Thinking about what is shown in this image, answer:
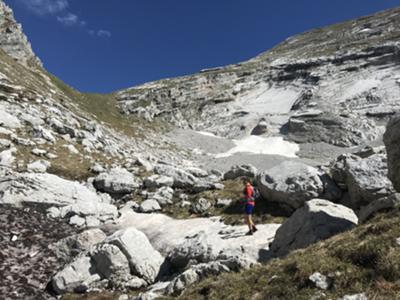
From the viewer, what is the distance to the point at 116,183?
29.9 m

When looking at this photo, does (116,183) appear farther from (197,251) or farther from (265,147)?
(265,147)

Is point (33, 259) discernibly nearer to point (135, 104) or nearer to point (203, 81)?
point (135, 104)

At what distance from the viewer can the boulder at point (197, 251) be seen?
51.6 feet

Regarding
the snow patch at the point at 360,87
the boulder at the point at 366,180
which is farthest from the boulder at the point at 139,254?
the snow patch at the point at 360,87

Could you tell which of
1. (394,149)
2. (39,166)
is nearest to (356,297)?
(394,149)

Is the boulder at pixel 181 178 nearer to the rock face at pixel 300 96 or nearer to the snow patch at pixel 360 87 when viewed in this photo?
the rock face at pixel 300 96

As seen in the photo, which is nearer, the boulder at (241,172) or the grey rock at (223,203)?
the grey rock at (223,203)

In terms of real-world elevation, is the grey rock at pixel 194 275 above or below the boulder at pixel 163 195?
below

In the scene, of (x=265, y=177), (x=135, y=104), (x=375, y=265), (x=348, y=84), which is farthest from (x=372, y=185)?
(x=135, y=104)

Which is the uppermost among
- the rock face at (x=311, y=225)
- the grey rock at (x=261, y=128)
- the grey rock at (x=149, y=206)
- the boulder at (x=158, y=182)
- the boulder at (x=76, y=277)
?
the grey rock at (x=261, y=128)

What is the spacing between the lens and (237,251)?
13992 millimetres

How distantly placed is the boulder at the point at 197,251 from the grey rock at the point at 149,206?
30.2ft

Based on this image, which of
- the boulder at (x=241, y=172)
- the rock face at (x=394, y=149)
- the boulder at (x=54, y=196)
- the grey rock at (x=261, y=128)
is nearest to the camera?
the rock face at (x=394, y=149)

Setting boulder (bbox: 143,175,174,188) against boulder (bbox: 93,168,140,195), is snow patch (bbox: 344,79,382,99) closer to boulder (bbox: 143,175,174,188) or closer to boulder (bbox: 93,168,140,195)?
boulder (bbox: 143,175,174,188)
